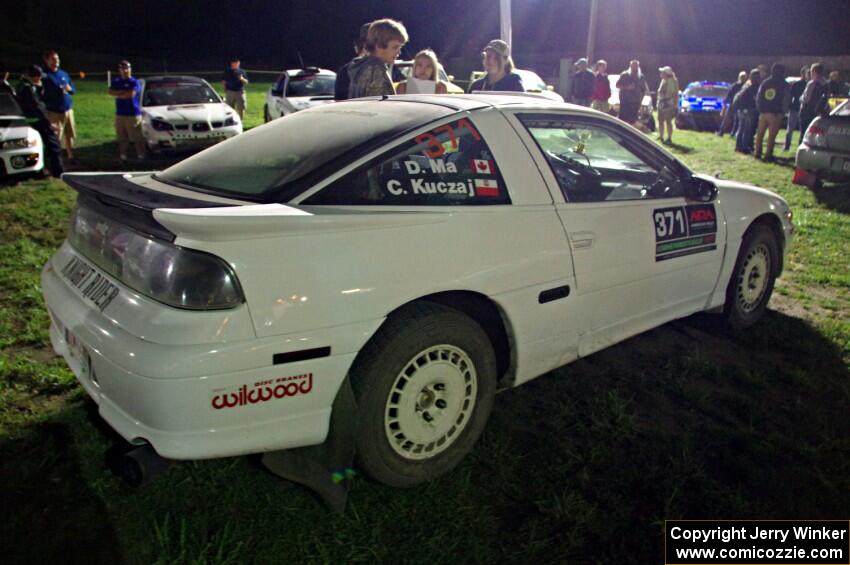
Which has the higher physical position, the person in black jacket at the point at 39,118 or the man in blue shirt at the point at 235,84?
the man in blue shirt at the point at 235,84

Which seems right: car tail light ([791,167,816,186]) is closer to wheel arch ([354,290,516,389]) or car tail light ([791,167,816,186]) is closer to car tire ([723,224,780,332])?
car tire ([723,224,780,332])

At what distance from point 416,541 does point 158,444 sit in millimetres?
941

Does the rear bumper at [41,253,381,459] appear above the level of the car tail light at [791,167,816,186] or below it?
below

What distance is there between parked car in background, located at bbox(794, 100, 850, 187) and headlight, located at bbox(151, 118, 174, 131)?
9393 mm

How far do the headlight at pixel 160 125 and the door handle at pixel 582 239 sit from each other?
9190 millimetres

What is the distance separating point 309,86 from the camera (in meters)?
12.9

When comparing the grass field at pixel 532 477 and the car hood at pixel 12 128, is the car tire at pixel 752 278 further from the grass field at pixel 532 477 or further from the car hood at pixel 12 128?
the car hood at pixel 12 128

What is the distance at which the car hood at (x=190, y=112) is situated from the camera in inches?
420

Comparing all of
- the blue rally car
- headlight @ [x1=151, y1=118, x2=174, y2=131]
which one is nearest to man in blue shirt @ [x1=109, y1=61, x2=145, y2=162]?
headlight @ [x1=151, y1=118, x2=174, y2=131]

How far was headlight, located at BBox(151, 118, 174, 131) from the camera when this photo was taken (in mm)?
10508

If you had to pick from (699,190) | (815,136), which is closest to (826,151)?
(815,136)

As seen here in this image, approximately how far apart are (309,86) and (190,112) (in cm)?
280

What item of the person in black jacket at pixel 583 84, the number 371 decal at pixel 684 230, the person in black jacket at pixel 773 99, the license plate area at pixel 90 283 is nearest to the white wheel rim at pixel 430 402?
the license plate area at pixel 90 283

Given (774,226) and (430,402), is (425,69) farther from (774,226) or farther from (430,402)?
(430,402)
